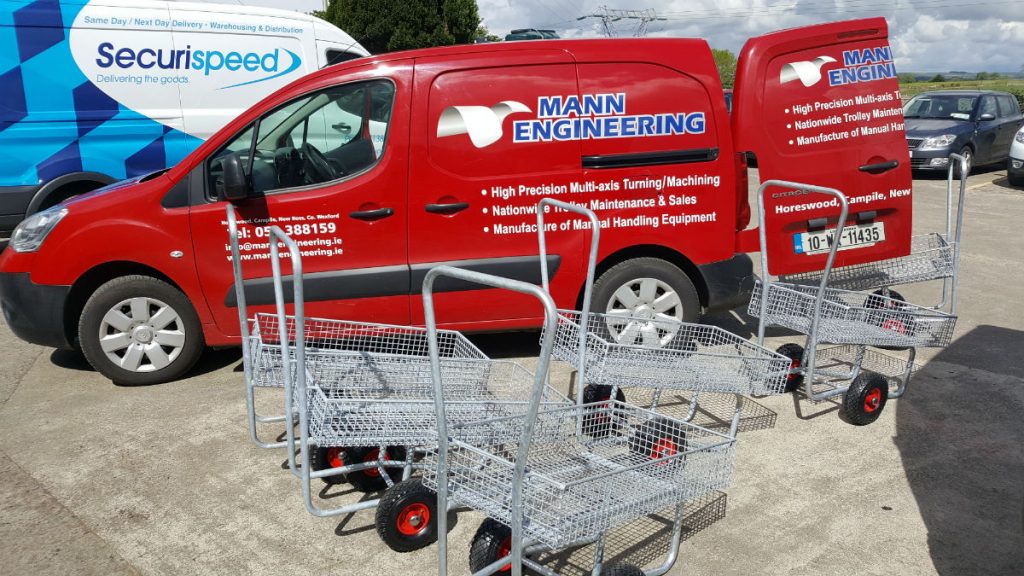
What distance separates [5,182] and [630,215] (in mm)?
5819

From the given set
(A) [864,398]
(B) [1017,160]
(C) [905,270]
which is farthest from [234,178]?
(B) [1017,160]

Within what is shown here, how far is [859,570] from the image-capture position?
3090 mm

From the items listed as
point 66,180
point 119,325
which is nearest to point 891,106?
point 119,325

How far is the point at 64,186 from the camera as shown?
7.61 m

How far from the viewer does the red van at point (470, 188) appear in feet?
15.7

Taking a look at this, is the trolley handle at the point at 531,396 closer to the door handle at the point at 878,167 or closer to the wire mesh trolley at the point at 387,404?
the wire mesh trolley at the point at 387,404

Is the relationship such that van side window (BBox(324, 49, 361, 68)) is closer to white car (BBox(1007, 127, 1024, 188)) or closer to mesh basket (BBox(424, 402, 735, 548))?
mesh basket (BBox(424, 402, 735, 548))

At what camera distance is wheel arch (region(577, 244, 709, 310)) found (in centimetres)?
518

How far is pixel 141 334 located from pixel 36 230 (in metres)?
0.87

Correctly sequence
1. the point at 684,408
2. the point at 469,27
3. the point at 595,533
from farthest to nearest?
the point at 469,27, the point at 684,408, the point at 595,533

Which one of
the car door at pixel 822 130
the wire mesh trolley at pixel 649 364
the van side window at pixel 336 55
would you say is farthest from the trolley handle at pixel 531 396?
the van side window at pixel 336 55

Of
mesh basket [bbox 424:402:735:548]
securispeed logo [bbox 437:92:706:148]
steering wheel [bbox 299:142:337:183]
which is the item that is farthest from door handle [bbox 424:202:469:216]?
mesh basket [bbox 424:402:735:548]

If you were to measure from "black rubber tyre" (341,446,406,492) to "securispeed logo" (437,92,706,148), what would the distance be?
1992 millimetres

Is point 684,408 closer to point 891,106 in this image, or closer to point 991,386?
point 991,386
